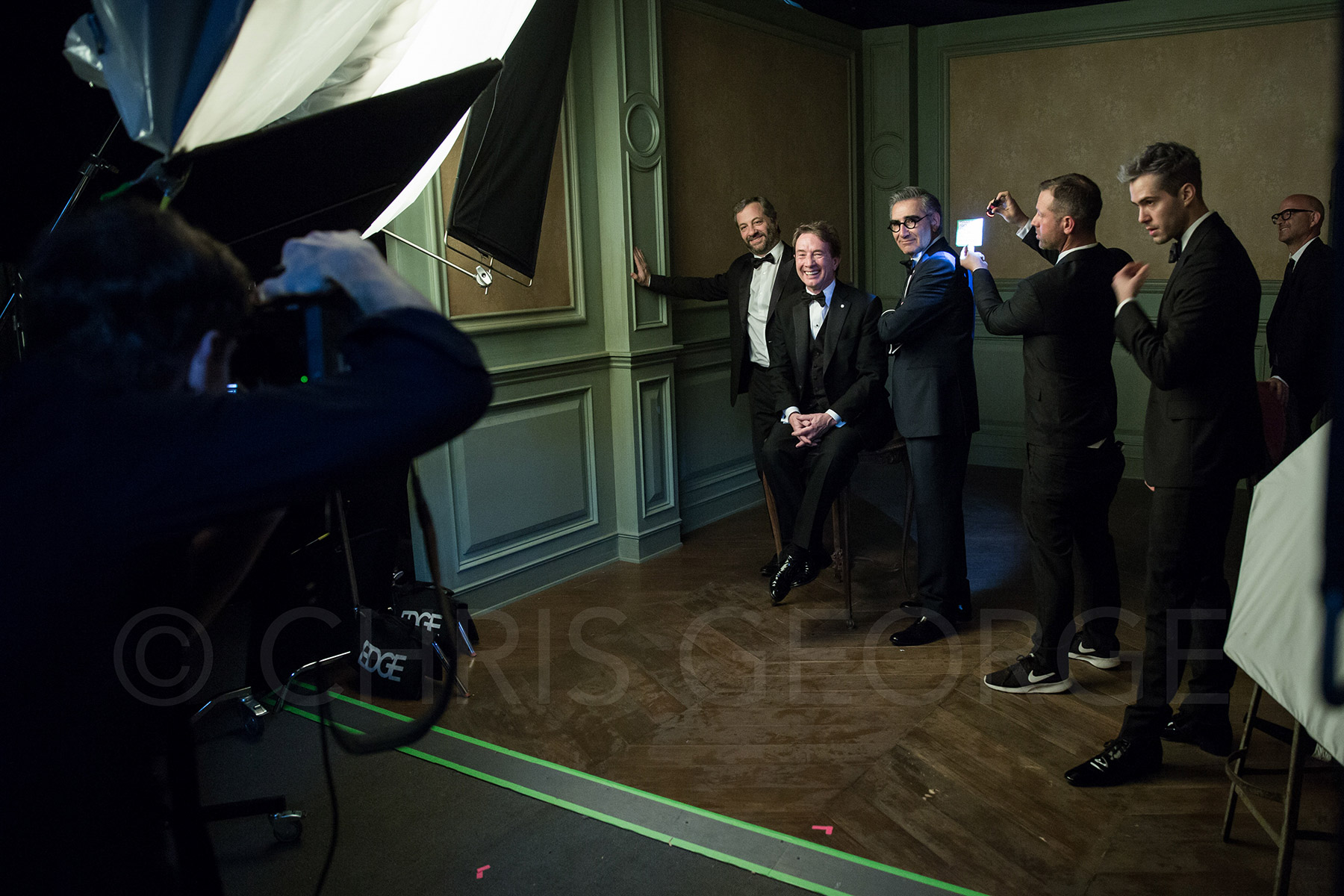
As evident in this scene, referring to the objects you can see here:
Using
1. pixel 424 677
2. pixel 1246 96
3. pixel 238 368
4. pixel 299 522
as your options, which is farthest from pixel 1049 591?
pixel 1246 96

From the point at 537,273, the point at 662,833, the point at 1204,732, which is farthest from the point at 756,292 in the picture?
the point at 662,833

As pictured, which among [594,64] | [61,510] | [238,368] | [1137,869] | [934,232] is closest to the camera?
[61,510]

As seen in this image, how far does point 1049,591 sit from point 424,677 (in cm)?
194

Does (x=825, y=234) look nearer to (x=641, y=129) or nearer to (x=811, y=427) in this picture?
(x=811, y=427)

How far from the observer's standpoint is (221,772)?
8.64ft

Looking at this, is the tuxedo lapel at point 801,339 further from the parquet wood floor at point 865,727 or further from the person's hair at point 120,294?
the person's hair at point 120,294

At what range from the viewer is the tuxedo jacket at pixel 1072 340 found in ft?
9.27

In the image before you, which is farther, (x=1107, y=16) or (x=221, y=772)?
(x=1107, y=16)

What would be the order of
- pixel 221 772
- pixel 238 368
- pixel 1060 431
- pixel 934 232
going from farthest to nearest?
pixel 934 232 → pixel 1060 431 → pixel 221 772 → pixel 238 368

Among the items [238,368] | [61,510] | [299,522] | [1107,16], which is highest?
[1107,16]

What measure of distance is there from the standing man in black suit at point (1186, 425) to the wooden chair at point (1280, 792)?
0.27 m

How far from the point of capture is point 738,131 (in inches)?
204

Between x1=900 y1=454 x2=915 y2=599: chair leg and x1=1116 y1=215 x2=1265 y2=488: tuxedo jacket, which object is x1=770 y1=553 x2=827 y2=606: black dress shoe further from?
x1=1116 y1=215 x2=1265 y2=488: tuxedo jacket

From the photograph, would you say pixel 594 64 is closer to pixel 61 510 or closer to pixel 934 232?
pixel 934 232
